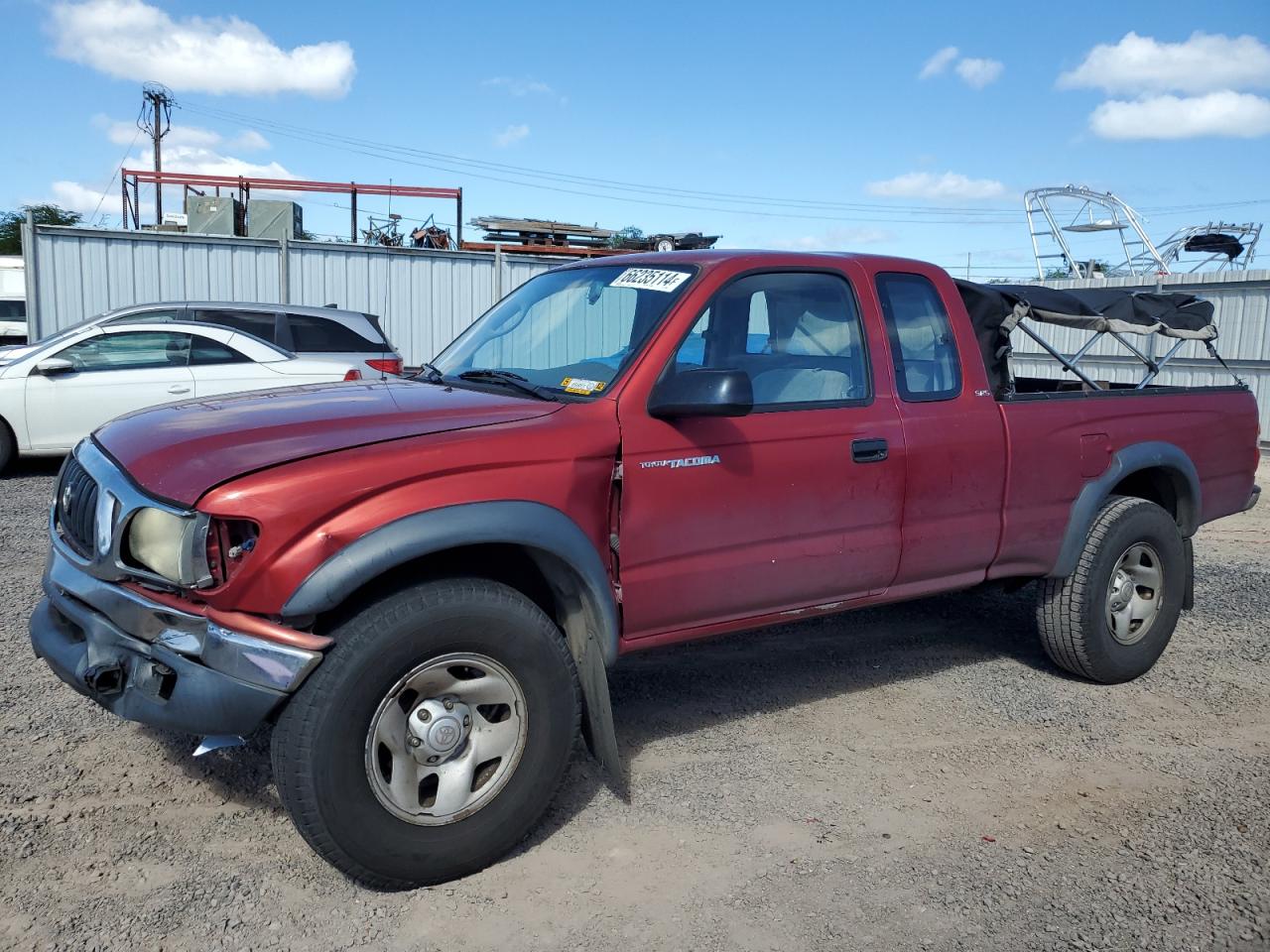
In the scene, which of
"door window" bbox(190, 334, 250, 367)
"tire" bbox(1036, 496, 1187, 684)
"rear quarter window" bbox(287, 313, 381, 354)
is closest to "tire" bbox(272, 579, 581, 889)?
"tire" bbox(1036, 496, 1187, 684)

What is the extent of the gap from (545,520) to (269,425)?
2.83 feet

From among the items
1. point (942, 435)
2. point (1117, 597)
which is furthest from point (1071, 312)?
point (942, 435)

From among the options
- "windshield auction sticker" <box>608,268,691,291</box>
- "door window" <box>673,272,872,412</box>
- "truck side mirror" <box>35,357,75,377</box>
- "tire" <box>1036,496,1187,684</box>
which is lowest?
"tire" <box>1036,496,1187,684</box>

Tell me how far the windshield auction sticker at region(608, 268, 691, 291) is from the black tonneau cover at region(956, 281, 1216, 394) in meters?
1.54

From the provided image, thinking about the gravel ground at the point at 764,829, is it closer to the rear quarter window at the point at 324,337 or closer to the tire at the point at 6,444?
the tire at the point at 6,444

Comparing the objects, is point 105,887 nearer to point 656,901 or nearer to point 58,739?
point 58,739

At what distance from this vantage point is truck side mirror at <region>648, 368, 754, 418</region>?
133 inches

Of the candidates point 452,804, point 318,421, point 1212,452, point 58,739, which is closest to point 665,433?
point 318,421

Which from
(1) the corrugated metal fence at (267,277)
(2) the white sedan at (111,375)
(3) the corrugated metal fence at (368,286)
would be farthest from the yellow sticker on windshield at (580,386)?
(1) the corrugated metal fence at (267,277)

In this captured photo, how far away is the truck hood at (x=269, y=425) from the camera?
290cm

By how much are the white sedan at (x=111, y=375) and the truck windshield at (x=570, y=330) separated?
6165 millimetres

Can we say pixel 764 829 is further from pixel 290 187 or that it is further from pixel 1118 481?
pixel 290 187

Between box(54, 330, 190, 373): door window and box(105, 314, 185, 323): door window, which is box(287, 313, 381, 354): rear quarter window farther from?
box(54, 330, 190, 373): door window

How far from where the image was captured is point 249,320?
11070 millimetres
